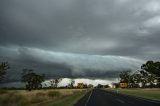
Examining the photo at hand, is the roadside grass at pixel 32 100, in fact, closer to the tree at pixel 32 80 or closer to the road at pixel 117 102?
the road at pixel 117 102

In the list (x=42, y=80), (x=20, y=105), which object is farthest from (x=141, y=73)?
(x=20, y=105)

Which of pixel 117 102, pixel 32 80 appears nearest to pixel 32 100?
pixel 117 102

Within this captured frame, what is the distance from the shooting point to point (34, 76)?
15788 centimetres

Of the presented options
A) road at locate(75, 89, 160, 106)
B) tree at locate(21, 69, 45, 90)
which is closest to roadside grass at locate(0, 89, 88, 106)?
road at locate(75, 89, 160, 106)

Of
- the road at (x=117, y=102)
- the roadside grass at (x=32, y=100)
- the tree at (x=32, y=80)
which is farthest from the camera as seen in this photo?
the tree at (x=32, y=80)

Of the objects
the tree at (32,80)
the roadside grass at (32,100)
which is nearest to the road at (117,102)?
the roadside grass at (32,100)

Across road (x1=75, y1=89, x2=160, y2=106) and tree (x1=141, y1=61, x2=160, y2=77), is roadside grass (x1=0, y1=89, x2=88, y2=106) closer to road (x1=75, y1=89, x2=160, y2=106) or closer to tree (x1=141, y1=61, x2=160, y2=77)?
road (x1=75, y1=89, x2=160, y2=106)

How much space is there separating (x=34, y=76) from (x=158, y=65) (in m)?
74.3

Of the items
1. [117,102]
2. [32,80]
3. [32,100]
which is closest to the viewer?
[117,102]

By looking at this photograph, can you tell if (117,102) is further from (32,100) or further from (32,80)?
(32,80)

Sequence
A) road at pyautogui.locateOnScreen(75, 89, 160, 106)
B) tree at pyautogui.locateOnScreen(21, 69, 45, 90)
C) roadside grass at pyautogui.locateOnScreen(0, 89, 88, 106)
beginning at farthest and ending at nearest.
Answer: tree at pyautogui.locateOnScreen(21, 69, 45, 90) → roadside grass at pyautogui.locateOnScreen(0, 89, 88, 106) → road at pyautogui.locateOnScreen(75, 89, 160, 106)

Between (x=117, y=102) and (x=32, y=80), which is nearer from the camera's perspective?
(x=117, y=102)

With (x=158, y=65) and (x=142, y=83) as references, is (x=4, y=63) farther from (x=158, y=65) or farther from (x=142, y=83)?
(x=142, y=83)

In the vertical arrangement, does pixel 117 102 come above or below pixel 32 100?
below
